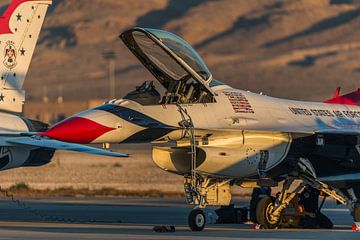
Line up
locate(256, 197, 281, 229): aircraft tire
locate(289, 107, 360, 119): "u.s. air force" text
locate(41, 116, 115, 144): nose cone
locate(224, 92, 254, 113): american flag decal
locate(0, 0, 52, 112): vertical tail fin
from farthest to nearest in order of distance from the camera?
locate(0, 0, 52, 112): vertical tail fin < locate(289, 107, 360, 119): "u.s. air force" text < locate(256, 197, 281, 229): aircraft tire < locate(224, 92, 254, 113): american flag decal < locate(41, 116, 115, 144): nose cone

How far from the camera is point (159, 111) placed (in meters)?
24.0

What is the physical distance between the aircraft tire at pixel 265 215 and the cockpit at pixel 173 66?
119 inches

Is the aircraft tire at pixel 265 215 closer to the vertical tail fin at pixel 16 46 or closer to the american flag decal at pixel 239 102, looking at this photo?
the american flag decal at pixel 239 102

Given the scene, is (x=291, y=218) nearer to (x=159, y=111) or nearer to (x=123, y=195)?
(x=159, y=111)

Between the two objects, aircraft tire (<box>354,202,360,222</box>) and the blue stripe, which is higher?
the blue stripe

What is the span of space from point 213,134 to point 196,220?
5.94ft

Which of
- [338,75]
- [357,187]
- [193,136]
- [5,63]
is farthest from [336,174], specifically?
[338,75]

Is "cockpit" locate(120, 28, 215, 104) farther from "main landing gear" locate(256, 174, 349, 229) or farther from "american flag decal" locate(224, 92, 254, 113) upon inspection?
"main landing gear" locate(256, 174, 349, 229)

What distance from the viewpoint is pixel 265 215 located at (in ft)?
86.5

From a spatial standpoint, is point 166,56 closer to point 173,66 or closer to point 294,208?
point 173,66

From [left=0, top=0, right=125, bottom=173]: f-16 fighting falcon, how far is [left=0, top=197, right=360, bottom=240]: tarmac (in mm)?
1522

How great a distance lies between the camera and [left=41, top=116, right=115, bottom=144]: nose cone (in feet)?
74.4

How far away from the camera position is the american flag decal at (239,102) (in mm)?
25045

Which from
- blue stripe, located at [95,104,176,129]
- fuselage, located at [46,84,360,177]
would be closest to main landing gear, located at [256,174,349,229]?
fuselage, located at [46,84,360,177]
